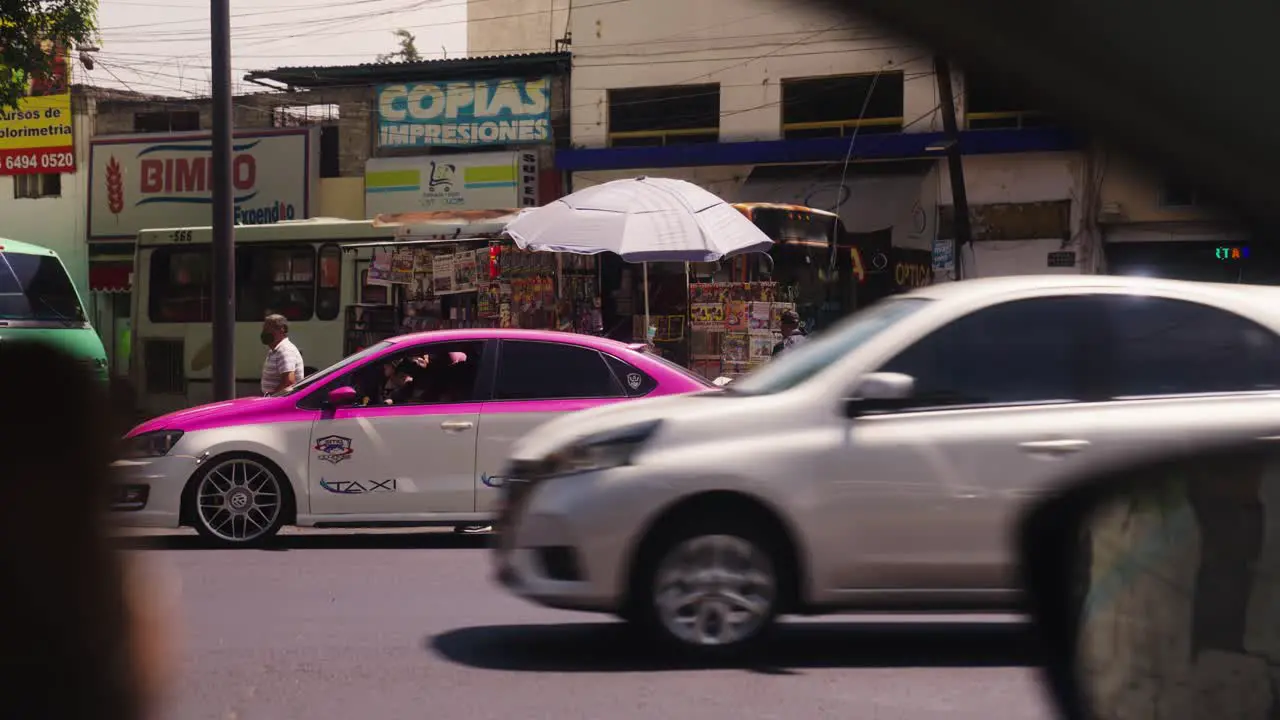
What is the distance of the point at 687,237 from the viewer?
13.7 m

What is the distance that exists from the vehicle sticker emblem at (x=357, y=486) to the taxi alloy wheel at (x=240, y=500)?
0.34 metres

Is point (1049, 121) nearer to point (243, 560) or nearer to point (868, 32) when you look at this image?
point (868, 32)

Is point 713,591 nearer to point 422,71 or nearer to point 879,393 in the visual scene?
point 879,393

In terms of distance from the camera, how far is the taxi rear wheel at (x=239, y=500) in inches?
380

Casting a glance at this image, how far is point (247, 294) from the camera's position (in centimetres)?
1922

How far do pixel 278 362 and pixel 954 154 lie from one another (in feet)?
30.4

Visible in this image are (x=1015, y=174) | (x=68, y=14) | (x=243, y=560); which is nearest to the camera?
(x=243, y=560)

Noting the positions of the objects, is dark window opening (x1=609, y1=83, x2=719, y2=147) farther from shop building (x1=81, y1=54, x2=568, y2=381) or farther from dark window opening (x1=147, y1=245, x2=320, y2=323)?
dark window opening (x1=147, y1=245, x2=320, y2=323)

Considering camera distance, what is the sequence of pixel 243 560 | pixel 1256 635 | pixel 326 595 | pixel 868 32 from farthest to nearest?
pixel 243 560 < pixel 326 595 < pixel 1256 635 < pixel 868 32

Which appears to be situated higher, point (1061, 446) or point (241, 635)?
point (1061, 446)

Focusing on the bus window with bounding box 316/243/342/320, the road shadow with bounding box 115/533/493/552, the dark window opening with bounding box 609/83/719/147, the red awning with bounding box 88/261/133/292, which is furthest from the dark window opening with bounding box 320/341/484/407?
the red awning with bounding box 88/261/133/292

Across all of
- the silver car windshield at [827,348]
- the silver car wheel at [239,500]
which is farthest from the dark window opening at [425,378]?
the silver car windshield at [827,348]

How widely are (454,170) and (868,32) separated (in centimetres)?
2762

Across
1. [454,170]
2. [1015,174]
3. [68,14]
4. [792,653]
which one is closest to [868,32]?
[792,653]
